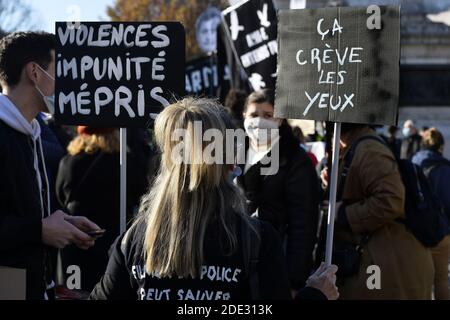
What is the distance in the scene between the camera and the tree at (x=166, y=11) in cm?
4153

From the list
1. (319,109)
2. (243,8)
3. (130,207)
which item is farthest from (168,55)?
(243,8)

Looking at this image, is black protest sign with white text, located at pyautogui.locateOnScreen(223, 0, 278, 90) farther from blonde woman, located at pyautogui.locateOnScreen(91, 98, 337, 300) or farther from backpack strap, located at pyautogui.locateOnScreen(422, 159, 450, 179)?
blonde woman, located at pyautogui.locateOnScreen(91, 98, 337, 300)

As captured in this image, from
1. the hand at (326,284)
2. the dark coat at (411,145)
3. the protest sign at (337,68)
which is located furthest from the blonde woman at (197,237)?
the dark coat at (411,145)

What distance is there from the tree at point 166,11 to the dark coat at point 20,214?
38.3 m

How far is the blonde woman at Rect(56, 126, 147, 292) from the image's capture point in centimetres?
591

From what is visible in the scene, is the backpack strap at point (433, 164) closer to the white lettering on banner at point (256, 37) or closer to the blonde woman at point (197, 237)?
the white lettering on banner at point (256, 37)

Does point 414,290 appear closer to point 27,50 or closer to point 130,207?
point 130,207

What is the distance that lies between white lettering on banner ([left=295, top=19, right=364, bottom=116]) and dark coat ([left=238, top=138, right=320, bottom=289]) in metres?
0.81

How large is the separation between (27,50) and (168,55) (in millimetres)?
929

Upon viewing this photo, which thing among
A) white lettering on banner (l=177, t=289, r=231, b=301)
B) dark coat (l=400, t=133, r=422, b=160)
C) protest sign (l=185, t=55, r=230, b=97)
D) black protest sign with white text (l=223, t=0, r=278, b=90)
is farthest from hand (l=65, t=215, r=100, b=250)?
dark coat (l=400, t=133, r=422, b=160)

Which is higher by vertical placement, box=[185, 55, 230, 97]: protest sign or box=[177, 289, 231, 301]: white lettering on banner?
box=[185, 55, 230, 97]: protest sign

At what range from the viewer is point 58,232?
11.4 ft

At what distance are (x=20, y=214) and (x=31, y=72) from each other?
68 cm

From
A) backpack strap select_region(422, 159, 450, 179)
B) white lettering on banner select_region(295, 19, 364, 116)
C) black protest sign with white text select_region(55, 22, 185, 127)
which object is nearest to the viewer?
white lettering on banner select_region(295, 19, 364, 116)
